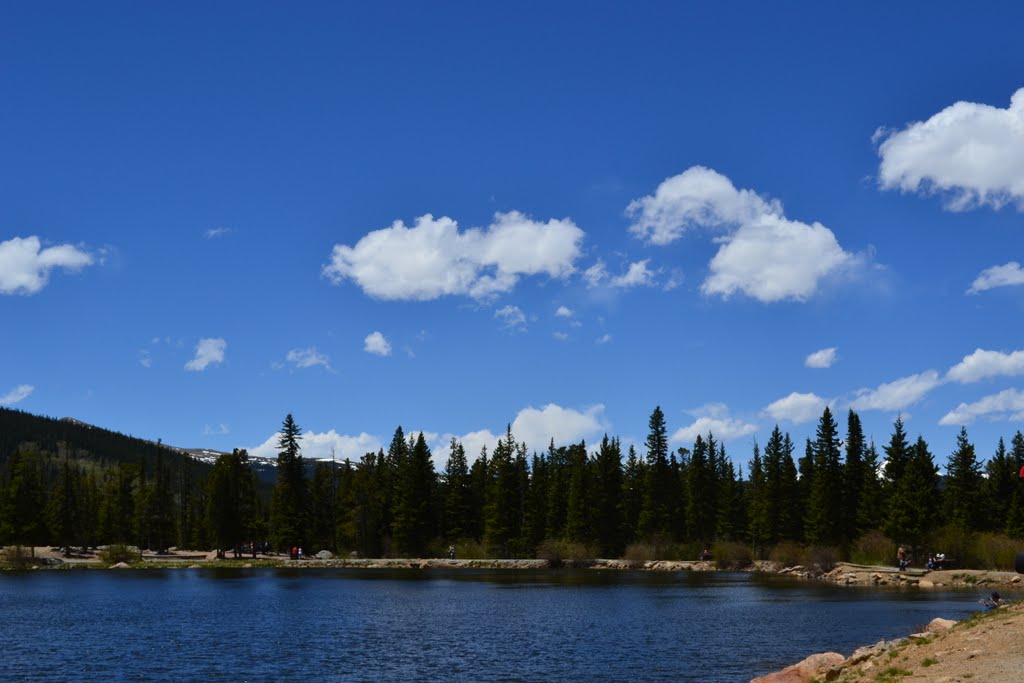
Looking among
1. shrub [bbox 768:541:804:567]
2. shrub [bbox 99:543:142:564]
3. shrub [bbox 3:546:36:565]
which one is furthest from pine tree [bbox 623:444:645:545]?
shrub [bbox 3:546:36:565]

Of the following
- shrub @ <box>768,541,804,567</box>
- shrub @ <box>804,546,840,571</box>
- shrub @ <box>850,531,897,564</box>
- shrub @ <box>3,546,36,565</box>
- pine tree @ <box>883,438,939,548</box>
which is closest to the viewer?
pine tree @ <box>883,438,939,548</box>

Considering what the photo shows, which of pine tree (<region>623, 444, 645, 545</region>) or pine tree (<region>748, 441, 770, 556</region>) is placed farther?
pine tree (<region>623, 444, 645, 545</region>)

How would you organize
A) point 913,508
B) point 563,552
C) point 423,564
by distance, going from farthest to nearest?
1. point 563,552
2. point 423,564
3. point 913,508

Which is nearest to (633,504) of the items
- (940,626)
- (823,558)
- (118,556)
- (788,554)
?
(788,554)

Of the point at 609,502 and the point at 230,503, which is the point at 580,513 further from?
the point at 230,503

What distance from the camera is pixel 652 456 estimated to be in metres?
143

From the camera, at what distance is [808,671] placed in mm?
31062

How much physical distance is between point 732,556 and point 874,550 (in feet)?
69.3

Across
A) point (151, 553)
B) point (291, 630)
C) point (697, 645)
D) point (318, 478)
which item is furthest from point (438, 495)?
point (697, 645)

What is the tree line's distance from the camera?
121m

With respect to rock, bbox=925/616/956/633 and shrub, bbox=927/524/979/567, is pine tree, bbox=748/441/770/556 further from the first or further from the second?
rock, bbox=925/616/956/633

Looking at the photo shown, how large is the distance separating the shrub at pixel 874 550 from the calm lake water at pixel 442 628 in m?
18.8

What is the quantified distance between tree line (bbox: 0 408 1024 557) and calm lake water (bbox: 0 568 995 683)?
3702 centimetres

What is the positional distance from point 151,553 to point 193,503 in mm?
27081
